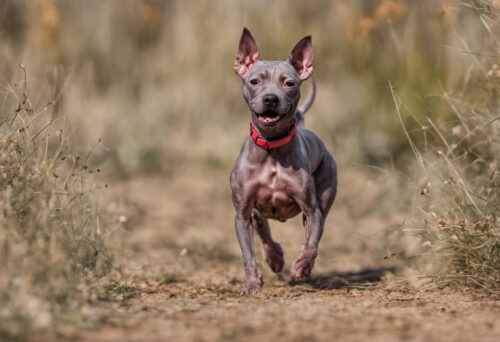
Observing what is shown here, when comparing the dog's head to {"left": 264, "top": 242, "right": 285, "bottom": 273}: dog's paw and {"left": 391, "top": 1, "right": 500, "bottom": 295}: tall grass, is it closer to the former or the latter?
{"left": 391, "top": 1, "right": 500, "bottom": 295}: tall grass

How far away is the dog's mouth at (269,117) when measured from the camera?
4.35 meters

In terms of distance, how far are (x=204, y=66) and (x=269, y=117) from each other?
20.9 ft

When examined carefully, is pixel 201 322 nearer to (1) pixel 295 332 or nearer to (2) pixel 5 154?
(1) pixel 295 332

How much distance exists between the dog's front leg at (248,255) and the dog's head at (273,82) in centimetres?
66

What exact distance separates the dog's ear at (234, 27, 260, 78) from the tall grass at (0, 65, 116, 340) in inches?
52.8

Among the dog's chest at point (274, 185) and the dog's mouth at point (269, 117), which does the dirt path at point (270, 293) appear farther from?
the dog's mouth at point (269, 117)

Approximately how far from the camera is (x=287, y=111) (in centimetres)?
439

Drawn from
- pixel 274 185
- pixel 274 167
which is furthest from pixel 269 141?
pixel 274 185

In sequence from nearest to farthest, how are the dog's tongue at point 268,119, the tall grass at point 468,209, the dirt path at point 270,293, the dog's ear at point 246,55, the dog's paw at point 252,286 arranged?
the dirt path at point 270,293
the tall grass at point 468,209
the dog's tongue at point 268,119
the dog's paw at point 252,286
the dog's ear at point 246,55

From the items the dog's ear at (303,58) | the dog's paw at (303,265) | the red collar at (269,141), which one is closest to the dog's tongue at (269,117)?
the red collar at (269,141)

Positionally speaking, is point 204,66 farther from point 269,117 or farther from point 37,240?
point 37,240

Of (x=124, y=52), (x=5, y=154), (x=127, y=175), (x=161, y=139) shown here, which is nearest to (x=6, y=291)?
(x=5, y=154)

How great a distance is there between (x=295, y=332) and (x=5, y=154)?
81.1 inches

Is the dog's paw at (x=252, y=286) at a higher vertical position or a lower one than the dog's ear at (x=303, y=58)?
lower
